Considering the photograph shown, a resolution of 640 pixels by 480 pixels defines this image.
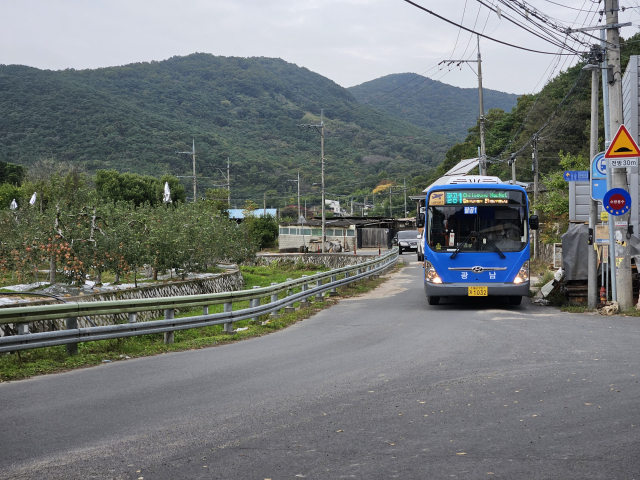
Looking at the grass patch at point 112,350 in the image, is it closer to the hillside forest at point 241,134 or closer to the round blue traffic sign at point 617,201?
the round blue traffic sign at point 617,201

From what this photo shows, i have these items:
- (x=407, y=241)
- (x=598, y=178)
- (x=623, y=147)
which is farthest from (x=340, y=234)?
(x=623, y=147)

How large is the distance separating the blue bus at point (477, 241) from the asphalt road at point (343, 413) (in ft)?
15.9

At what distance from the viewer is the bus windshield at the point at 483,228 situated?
16.1 m

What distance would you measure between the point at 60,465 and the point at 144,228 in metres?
23.9

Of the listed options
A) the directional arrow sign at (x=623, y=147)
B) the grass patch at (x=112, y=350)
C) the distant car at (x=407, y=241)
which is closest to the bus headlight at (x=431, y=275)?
the grass patch at (x=112, y=350)

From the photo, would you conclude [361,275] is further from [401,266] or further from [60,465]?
[60,465]

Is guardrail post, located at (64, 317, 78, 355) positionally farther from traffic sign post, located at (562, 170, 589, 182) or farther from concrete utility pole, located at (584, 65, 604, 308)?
traffic sign post, located at (562, 170, 589, 182)

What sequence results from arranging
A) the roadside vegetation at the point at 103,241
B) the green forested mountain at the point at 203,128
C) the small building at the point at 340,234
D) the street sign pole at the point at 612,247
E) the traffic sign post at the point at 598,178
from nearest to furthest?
the street sign pole at the point at 612,247, the traffic sign post at the point at 598,178, the roadside vegetation at the point at 103,241, the small building at the point at 340,234, the green forested mountain at the point at 203,128

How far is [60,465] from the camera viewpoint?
15.9 ft

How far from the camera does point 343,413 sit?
6305mm

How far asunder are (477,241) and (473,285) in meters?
1.14

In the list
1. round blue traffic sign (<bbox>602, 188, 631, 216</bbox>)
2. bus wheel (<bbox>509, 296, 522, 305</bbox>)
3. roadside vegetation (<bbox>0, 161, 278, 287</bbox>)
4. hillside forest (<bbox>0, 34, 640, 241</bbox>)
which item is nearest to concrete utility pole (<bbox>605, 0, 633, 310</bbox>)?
round blue traffic sign (<bbox>602, 188, 631, 216</bbox>)

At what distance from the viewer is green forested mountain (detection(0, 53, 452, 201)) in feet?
337

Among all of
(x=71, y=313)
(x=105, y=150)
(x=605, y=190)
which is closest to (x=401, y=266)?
(x=605, y=190)
